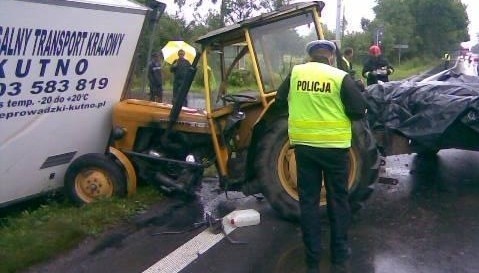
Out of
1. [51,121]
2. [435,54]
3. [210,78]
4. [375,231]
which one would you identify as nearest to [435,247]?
[375,231]

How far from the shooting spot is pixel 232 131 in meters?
6.22

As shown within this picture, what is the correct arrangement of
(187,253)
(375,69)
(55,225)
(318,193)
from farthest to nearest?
(375,69), (55,225), (187,253), (318,193)

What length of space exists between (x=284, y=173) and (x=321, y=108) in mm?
1509

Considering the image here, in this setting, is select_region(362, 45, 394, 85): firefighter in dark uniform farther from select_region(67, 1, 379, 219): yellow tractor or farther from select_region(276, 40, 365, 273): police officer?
select_region(276, 40, 365, 273): police officer

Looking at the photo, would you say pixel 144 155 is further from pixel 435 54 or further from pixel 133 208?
pixel 435 54

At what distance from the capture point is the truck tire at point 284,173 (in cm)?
567

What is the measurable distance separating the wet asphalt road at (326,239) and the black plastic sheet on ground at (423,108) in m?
0.75

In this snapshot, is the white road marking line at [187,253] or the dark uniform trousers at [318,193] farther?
the white road marking line at [187,253]

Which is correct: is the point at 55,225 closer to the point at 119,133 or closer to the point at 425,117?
the point at 119,133

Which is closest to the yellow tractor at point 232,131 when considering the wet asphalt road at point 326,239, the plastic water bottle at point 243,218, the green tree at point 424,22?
the plastic water bottle at point 243,218

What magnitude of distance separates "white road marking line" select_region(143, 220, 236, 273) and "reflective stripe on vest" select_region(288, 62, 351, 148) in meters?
1.37

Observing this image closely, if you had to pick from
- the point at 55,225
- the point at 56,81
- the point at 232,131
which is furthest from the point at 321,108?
the point at 56,81

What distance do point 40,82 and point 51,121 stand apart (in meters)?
0.48

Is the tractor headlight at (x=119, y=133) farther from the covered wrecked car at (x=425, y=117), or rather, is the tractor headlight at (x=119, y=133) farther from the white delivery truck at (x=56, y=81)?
the covered wrecked car at (x=425, y=117)
